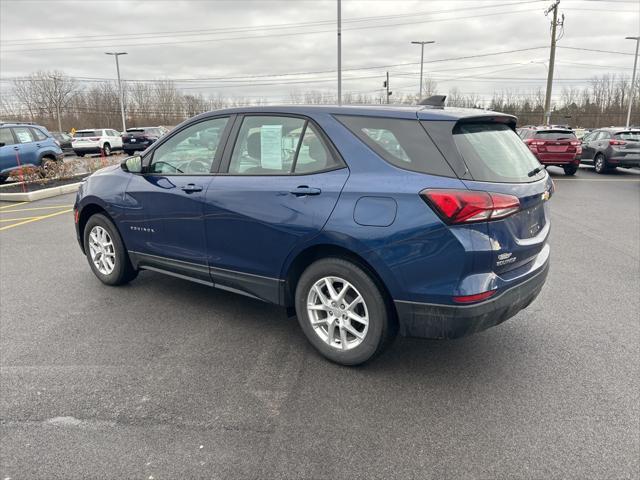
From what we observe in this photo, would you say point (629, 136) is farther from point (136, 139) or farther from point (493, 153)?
point (136, 139)

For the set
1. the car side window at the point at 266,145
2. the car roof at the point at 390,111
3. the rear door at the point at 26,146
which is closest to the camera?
the car roof at the point at 390,111

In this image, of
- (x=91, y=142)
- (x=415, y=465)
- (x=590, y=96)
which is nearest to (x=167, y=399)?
(x=415, y=465)

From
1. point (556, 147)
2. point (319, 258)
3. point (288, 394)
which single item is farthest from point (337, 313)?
point (556, 147)

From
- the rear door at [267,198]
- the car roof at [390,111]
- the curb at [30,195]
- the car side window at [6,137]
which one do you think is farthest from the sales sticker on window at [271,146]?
the car side window at [6,137]

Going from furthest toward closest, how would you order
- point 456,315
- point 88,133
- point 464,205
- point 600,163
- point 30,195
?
point 88,133 → point 600,163 → point 30,195 → point 456,315 → point 464,205

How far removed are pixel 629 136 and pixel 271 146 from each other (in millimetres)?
17260

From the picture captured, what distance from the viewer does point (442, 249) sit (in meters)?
2.79

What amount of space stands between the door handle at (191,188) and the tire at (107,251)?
48.7 inches

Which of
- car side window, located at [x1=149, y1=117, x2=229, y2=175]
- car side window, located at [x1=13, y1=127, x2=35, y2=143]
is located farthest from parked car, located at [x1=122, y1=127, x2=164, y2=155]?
car side window, located at [x1=149, y1=117, x2=229, y2=175]

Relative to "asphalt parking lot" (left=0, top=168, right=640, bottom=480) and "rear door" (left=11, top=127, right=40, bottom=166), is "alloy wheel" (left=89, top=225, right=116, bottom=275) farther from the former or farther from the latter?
"rear door" (left=11, top=127, right=40, bottom=166)

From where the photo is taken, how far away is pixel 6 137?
13.7 meters

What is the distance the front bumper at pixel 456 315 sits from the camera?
2.85 m

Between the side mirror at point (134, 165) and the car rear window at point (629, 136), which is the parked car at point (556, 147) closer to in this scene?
the car rear window at point (629, 136)

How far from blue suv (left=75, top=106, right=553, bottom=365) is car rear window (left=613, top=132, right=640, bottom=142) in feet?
52.0
